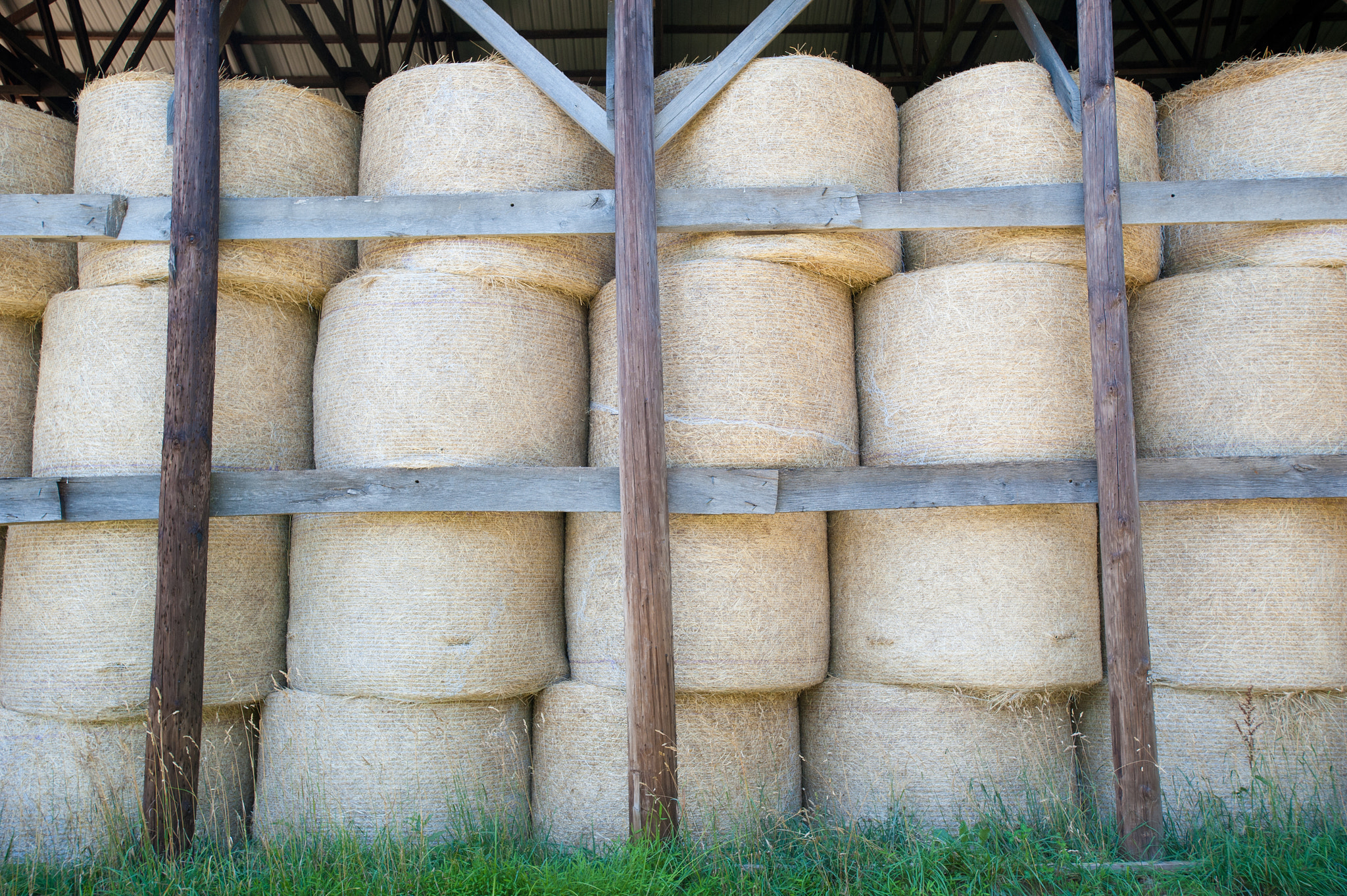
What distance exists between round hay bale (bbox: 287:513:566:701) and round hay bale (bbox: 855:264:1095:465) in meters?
1.70

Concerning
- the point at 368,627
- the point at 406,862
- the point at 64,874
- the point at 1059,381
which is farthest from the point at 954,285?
the point at 64,874

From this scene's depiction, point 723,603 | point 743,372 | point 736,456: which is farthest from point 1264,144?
point 723,603

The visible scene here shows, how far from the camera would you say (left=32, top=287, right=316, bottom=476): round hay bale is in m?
3.83

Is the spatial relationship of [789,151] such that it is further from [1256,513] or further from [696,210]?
[1256,513]

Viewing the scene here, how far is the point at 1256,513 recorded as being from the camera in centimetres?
378

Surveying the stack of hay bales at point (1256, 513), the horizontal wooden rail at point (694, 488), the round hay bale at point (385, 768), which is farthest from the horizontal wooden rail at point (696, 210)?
the round hay bale at point (385, 768)

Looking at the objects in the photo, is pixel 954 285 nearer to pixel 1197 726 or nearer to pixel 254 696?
pixel 1197 726

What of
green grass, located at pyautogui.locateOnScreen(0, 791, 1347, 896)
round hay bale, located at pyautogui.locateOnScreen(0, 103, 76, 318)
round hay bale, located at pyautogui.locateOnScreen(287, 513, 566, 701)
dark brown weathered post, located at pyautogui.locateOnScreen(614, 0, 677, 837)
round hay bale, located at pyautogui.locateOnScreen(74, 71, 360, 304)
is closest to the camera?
green grass, located at pyautogui.locateOnScreen(0, 791, 1347, 896)

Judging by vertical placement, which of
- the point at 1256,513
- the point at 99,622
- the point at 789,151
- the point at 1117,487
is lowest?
the point at 99,622

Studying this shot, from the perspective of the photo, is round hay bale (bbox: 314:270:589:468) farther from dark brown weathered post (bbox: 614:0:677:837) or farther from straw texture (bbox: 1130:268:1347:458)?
straw texture (bbox: 1130:268:1347:458)

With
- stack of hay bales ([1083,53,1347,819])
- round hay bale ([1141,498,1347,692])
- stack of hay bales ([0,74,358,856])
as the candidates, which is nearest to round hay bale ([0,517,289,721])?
stack of hay bales ([0,74,358,856])

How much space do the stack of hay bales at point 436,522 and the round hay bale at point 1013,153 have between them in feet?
5.30

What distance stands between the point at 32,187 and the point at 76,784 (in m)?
2.67

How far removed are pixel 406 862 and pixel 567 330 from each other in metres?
2.19
